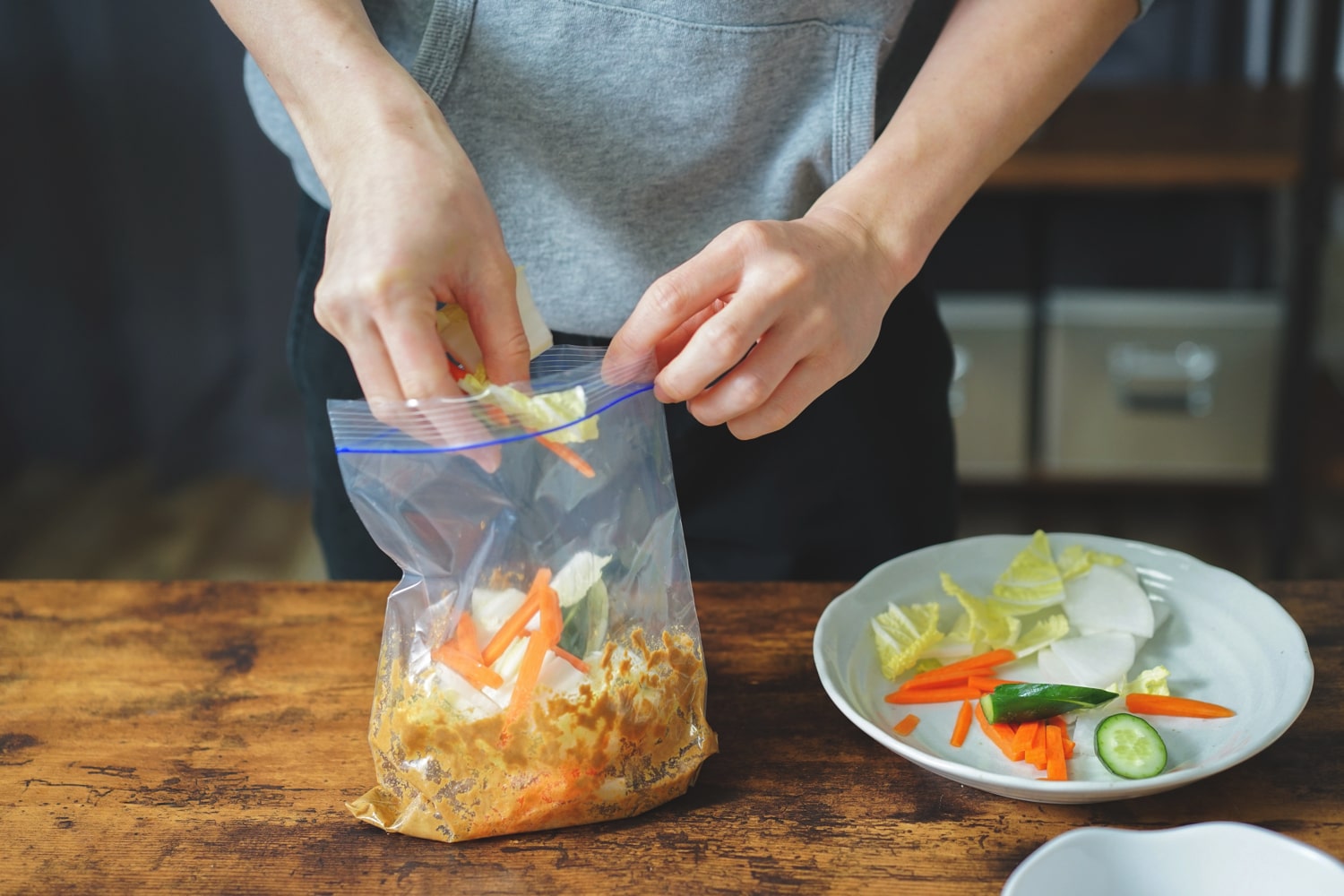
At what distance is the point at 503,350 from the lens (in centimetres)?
67

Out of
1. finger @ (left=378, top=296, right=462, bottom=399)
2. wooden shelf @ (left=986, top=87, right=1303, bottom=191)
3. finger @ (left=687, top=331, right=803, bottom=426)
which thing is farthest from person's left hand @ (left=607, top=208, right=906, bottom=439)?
wooden shelf @ (left=986, top=87, right=1303, bottom=191)

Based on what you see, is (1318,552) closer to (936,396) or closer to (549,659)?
(936,396)

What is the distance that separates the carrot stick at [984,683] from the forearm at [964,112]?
27 cm

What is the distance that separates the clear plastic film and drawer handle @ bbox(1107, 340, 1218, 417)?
1860 mm

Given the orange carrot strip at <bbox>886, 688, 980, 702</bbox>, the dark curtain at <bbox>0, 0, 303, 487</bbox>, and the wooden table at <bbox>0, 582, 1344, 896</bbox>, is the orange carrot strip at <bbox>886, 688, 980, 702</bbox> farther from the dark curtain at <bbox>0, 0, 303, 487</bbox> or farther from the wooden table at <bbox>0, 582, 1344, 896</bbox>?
the dark curtain at <bbox>0, 0, 303, 487</bbox>

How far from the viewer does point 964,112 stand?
2.72 feet

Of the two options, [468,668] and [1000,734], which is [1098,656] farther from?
[468,668]

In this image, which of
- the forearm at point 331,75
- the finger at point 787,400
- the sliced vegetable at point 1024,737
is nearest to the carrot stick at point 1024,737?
the sliced vegetable at point 1024,737

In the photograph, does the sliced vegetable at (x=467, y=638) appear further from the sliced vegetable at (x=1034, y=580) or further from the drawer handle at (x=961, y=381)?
the drawer handle at (x=961, y=381)

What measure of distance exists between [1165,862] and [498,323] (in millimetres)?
440

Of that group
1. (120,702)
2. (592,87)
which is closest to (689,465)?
(592,87)

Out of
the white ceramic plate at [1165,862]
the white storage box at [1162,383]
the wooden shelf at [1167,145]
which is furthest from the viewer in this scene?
the white storage box at [1162,383]

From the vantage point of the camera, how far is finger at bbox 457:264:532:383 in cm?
66

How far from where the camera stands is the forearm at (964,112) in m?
0.79
